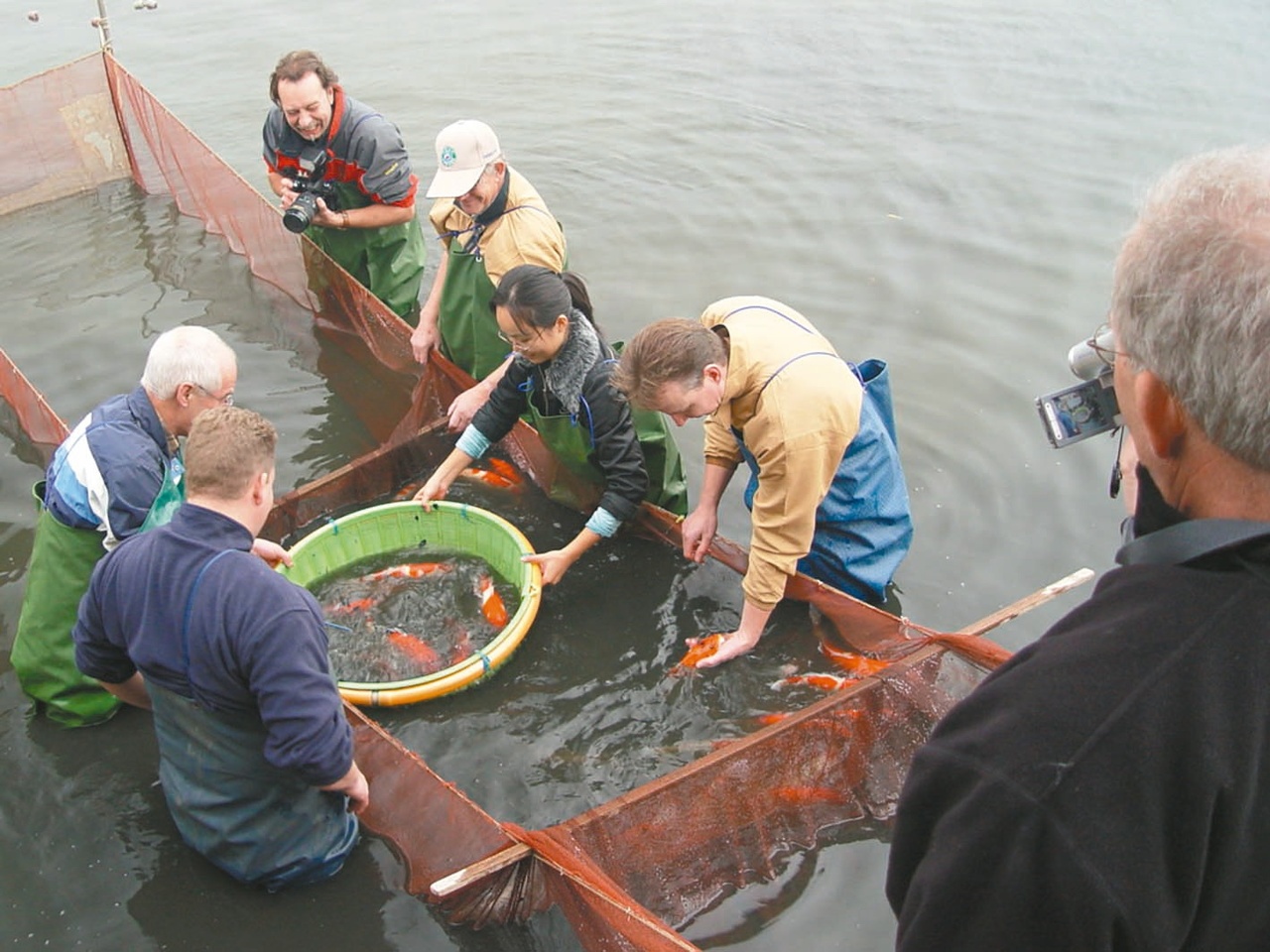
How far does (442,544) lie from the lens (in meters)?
5.38

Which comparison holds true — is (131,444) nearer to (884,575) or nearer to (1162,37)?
(884,575)

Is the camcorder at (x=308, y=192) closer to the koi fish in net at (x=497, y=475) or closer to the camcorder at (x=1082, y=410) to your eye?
the koi fish in net at (x=497, y=475)

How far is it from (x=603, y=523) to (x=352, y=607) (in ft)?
4.35

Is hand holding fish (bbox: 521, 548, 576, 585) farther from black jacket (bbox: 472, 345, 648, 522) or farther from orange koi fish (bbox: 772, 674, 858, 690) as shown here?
orange koi fish (bbox: 772, 674, 858, 690)

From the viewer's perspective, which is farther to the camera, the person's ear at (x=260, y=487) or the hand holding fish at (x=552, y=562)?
the hand holding fish at (x=552, y=562)

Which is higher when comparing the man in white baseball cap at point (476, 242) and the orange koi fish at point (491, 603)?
the man in white baseball cap at point (476, 242)

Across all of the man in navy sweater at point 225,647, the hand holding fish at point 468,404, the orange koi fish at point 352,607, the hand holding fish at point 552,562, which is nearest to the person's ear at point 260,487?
the man in navy sweater at point 225,647

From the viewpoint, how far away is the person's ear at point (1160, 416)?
1446 millimetres

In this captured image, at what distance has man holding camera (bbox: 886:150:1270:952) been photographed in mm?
1354

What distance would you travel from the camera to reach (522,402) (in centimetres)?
500

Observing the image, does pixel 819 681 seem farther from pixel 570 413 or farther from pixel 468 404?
pixel 468 404

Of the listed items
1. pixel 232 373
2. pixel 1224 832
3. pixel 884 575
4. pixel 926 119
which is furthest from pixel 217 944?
pixel 926 119

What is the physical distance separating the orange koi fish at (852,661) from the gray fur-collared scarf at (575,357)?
1.54m

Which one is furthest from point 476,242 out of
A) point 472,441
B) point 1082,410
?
point 1082,410
